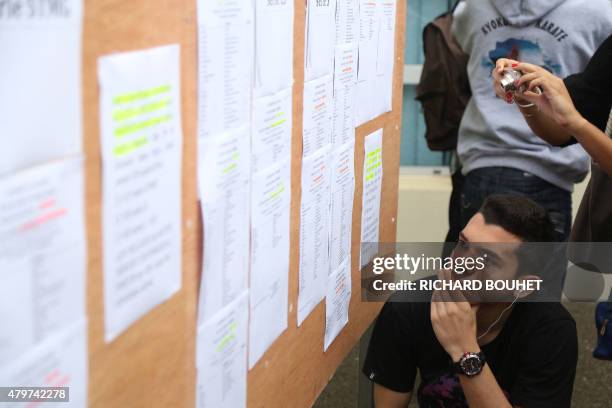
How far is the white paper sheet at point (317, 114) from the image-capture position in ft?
4.54

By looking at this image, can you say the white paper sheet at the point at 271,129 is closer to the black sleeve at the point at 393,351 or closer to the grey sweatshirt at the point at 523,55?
the black sleeve at the point at 393,351

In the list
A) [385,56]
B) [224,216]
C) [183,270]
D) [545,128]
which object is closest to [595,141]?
[545,128]

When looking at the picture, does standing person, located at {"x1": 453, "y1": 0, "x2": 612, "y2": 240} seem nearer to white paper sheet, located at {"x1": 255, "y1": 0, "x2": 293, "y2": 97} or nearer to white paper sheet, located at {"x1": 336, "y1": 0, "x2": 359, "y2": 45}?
white paper sheet, located at {"x1": 336, "y1": 0, "x2": 359, "y2": 45}

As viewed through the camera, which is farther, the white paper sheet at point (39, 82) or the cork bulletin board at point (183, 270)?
the cork bulletin board at point (183, 270)

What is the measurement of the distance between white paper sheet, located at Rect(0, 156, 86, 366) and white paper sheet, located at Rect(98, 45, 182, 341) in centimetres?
5

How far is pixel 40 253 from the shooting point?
704 millimetres

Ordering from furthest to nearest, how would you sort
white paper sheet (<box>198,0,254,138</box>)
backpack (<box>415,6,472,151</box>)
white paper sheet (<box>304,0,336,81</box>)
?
backpack (<box>415,6,472,151</box>) < white paper sheet (<box>304,0,336,81</box>) < white paper sheet (<box>198,0,254,138</box>)

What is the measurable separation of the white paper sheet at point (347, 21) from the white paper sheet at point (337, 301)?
0.44 metres

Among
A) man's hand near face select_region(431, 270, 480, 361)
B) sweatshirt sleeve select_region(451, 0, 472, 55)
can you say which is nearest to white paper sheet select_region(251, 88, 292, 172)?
man's hand near face select_region(431, 270, 480, 361)

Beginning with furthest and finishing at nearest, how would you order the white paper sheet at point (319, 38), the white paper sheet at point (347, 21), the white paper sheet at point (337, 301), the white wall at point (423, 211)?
1. the white wall at point (423, 211)
2. the white paper sheet at point (337, 301)
3. the white paper sheet at point (347, 21)
4. the white paper sheet at point (319, 38)

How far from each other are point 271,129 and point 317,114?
0.22m

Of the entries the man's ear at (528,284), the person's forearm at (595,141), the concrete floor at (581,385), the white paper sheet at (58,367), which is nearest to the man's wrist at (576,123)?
the person's forearm at (595,141)

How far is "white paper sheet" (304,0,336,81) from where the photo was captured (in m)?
1.35

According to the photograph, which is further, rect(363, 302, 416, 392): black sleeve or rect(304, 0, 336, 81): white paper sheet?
rect(363, 302, 416, 392): black sleeve
